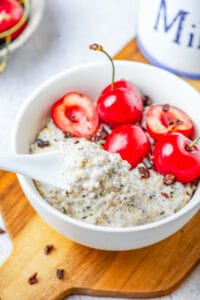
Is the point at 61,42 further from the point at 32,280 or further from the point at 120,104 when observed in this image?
the point at 32,280

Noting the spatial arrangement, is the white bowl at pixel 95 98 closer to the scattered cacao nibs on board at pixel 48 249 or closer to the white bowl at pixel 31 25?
the scattered cacao nibs on board at pixel 48 249

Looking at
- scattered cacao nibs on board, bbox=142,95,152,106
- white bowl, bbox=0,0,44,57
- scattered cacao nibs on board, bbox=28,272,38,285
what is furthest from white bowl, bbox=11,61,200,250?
white bowl, bbox=0,0,44,57

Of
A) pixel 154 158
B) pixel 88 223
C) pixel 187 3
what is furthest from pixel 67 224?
pixel 187 3

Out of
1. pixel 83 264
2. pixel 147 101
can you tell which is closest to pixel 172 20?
pixel 147 101

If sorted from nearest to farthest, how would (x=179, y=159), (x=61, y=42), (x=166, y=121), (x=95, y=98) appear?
1. (x=179, y=159)
2. (x=166, y=121)
3. (x=95, y=98)
4. (x=61, y=42)

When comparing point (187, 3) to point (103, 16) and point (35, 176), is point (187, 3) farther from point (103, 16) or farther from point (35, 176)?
point (35, 176)
